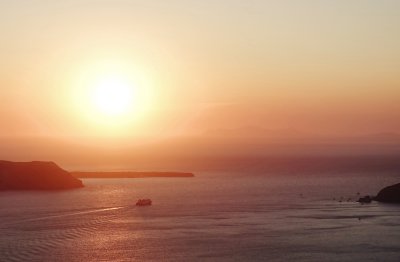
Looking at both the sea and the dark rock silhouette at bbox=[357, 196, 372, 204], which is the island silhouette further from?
the dark rock silhouette at bbox=[357, 196, 372, 204]

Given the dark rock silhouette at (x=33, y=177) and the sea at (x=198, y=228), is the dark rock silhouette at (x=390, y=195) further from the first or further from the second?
the dark rock silhouette at (x=33, y=177)

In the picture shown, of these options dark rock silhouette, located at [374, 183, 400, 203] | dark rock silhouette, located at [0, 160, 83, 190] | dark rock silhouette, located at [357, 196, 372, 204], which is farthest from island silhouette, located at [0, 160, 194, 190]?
dark rock silhouette, located at [374, 183, 400, 203]

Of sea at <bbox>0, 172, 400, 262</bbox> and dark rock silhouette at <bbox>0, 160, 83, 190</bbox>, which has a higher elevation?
dark rock silhouette at <bbox>0, 160, 83, 190</bbox>

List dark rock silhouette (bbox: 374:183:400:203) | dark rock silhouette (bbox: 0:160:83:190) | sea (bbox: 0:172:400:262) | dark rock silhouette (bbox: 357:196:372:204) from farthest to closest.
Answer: dark rock silhouette (bbox: 0:160:83:190), dark rock silhouette (bbox: 357:196:372:204), dark rock silhouette (bbox: 374:183:400:203), sea (bbox: 0:172:400:262)

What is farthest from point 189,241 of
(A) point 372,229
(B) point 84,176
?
(B) point 84,176

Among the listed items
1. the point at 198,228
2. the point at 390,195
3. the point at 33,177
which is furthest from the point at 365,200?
the point at 33,177

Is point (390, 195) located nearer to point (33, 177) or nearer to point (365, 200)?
point (365, 200)
